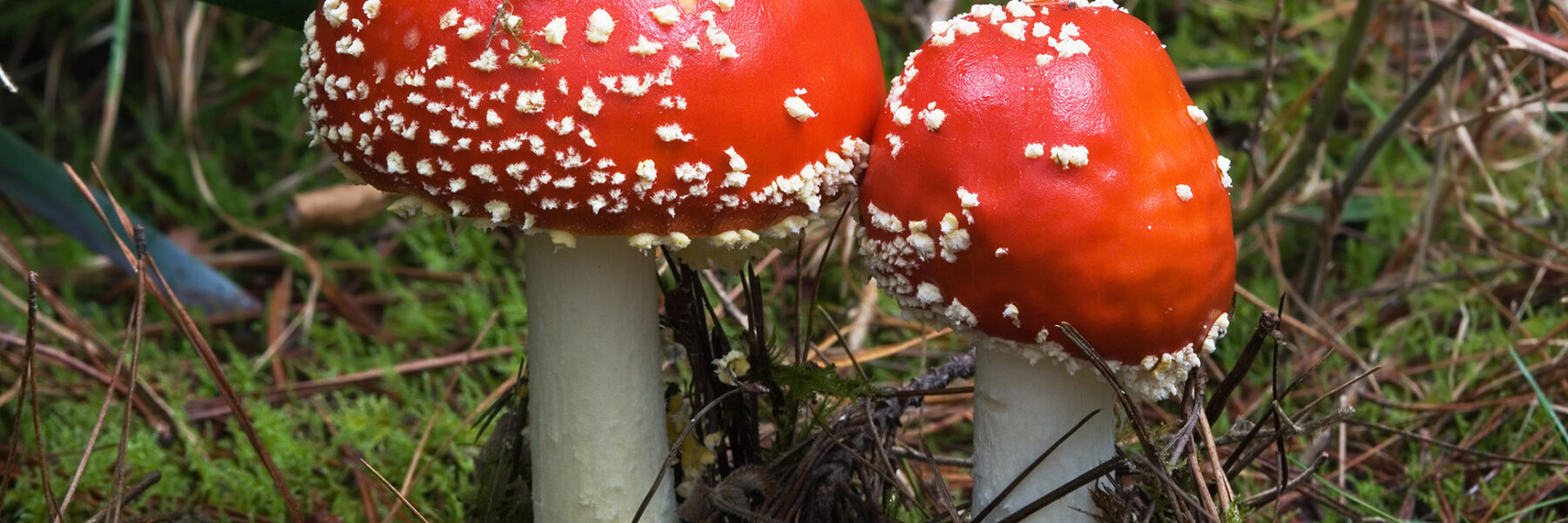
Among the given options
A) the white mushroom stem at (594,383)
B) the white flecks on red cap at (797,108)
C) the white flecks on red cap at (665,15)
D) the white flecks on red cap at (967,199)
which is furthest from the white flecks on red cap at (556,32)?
Result: the white flecks on red cap at (967,199)

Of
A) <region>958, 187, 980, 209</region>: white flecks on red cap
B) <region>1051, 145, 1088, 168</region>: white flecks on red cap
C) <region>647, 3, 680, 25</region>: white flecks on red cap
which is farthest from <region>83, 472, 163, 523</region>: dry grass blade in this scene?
<region>1051, 145, 1088, 168</region>: white flecks on red cap

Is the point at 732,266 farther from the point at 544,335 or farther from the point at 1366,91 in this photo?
the point at 1366,91

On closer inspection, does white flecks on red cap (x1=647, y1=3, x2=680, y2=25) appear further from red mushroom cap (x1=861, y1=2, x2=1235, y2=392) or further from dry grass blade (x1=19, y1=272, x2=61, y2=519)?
dry grass blade (x1=19, y1=272, x2=61, y2=519)

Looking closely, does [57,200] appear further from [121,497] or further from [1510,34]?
[1510,34]

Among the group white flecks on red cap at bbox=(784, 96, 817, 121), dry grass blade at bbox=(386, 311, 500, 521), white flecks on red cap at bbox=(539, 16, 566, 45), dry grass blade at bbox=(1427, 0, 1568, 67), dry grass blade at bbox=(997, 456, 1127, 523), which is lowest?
dry grass blade at bbox=(386, 311, 500, 521)

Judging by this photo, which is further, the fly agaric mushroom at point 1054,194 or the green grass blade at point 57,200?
the green grass blade at point 57,200

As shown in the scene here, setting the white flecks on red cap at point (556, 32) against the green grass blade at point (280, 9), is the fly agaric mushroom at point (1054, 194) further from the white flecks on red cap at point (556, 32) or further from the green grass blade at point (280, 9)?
the green grass blade at point (280, 9)

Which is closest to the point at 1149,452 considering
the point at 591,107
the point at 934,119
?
the point at 934,119
